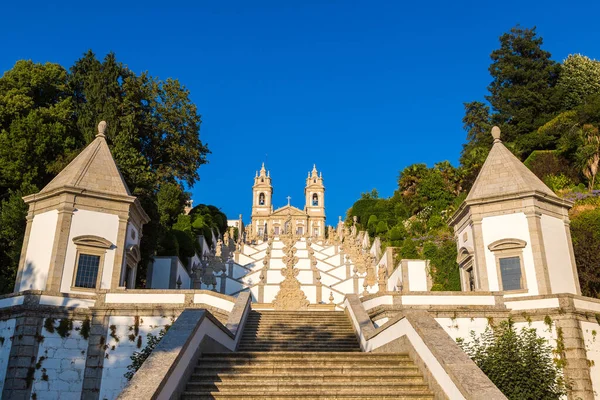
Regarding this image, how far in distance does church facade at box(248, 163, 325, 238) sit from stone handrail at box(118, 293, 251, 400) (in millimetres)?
74986

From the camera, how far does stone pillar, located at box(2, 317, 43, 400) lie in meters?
14.4

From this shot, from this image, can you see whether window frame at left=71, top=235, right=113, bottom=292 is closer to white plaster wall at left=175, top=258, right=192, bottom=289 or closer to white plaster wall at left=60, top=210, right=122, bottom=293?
white plaster wall at left=60, top=210, right=122, bottom=293

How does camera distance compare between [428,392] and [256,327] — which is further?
[256,327]

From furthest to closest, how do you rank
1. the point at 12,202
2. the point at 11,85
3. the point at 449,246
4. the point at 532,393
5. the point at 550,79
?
the point at 550,79 < the point at 11,85 < the point at 449,246 < the point at 12,202 < the point at 532,393

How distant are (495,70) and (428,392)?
4019cm

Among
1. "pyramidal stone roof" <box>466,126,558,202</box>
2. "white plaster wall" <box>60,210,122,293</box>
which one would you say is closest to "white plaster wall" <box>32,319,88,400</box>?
"white plaster wall" <box>60,210,122,293</box>

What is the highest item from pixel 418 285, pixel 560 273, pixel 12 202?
pixel 12 202

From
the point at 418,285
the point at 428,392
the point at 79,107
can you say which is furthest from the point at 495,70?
the point at 428,392

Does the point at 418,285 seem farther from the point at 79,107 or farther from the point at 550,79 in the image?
the point at 550,79

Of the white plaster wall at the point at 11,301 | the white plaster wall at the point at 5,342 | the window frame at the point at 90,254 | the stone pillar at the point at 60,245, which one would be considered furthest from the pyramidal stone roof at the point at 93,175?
the white plaster wall at the point at 5,342

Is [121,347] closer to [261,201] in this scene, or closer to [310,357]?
[310,357]

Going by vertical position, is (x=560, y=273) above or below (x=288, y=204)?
below

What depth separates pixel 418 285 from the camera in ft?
88.6

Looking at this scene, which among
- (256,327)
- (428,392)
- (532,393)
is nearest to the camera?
(428,392)
